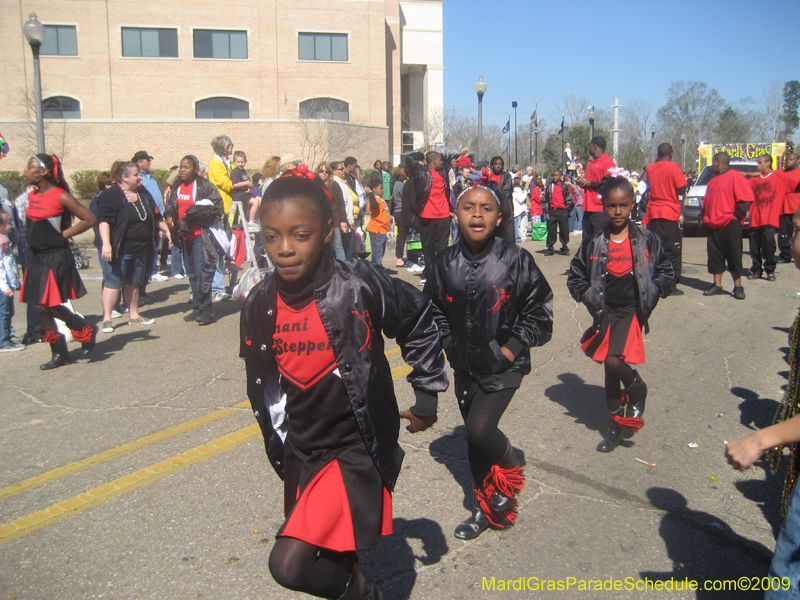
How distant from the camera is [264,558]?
320cm

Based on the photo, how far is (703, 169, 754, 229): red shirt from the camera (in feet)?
31.1

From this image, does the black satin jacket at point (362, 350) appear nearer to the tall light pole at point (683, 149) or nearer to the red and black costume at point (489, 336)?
the red and black costume at point (489, 336)

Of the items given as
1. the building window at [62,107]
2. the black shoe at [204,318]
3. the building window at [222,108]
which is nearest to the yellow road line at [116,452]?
the black shoe at [204,318]

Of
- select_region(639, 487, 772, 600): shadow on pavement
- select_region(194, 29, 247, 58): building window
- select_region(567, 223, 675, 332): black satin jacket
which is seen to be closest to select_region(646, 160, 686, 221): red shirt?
select_region(567, 223, 675, 332): black satin jacket

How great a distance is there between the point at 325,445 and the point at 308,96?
135ft

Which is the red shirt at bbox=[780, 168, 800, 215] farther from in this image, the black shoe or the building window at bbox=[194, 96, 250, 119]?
the building window at bbox=[194, 96, 250, 119]

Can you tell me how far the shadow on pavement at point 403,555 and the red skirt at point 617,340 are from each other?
1.74 meters

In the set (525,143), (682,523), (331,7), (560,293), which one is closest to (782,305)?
(560,293)

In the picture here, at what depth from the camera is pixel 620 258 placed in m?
4.51

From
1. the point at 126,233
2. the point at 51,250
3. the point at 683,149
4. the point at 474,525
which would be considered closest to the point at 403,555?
the point at 474,525

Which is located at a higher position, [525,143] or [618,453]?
[525,143]

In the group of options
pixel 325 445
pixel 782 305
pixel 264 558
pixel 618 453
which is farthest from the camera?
pixel 782 305

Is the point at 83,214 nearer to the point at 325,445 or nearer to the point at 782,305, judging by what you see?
the point at 325,445

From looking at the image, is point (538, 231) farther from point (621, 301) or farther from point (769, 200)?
point (621, 301)
